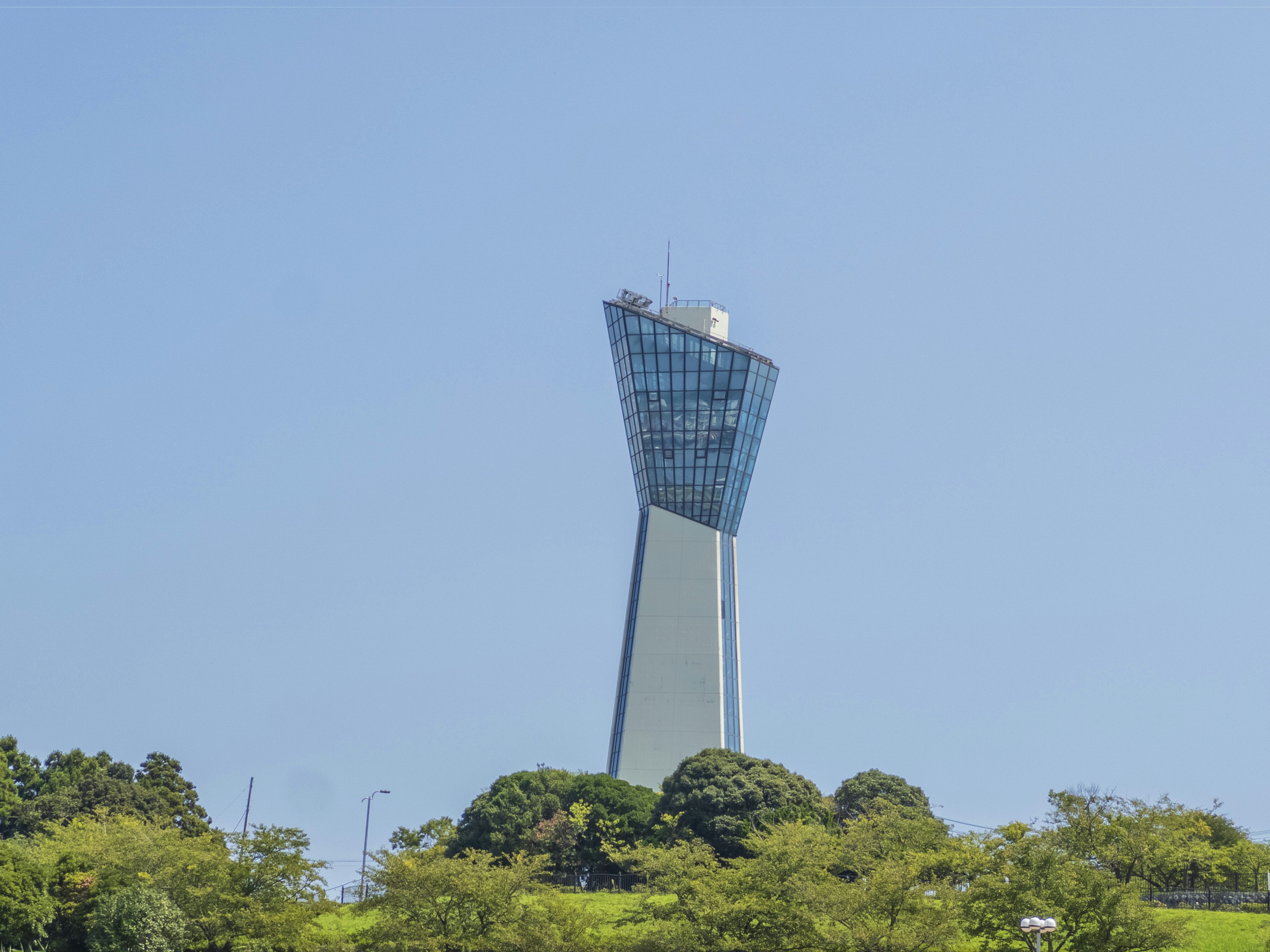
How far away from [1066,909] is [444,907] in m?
20.3

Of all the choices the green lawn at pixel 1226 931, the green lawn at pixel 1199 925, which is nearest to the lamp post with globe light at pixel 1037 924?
the green lawn at pixel 1199 925

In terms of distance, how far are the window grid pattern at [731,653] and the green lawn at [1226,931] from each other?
47410mm

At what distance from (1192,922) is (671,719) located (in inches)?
2033

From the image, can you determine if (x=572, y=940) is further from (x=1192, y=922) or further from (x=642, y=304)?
(x=642, y=304)

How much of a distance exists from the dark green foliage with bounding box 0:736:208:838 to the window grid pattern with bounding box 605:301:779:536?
41.0m

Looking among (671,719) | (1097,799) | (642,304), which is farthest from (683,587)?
(1097,799)

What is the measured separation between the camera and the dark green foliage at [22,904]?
51031 mm

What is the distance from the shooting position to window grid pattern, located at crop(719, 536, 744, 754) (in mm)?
99375

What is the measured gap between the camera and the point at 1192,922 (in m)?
49.8

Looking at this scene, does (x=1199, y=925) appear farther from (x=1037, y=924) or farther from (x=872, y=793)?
(x=872, y=793)

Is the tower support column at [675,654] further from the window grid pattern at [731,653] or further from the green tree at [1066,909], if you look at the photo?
the green tree at [1066,909]

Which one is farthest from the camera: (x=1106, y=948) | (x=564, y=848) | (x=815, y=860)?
(x=564, y=848)

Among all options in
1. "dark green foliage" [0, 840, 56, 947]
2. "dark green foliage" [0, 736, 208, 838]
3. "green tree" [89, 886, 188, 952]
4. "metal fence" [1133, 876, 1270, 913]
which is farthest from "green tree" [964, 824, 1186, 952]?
"dark green foliage" [0, 736, 208, 838]

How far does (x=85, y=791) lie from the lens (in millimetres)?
89562
